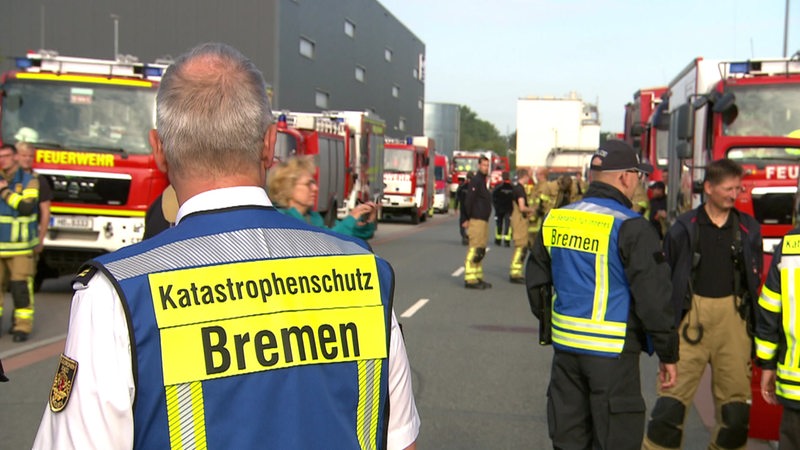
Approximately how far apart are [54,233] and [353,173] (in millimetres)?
11339

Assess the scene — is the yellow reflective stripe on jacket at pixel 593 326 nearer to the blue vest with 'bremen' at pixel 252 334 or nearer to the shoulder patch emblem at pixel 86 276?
the blue vest with 'bremen' at pixel 252 334

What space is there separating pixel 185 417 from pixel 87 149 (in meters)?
11.7

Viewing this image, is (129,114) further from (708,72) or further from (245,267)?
(245,267)

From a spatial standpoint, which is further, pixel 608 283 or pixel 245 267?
pixel 608 283

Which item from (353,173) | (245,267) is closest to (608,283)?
(245,267)

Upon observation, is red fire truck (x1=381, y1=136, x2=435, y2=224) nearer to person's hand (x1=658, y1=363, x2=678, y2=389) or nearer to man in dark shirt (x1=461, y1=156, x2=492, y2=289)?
man in dark shirt (x1=461, y1=156, x2=492, y2=289)

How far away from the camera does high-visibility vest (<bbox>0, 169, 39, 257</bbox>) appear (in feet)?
30.8

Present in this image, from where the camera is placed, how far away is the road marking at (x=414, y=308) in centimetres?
1178

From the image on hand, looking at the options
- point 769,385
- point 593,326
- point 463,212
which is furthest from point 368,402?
point 463,212

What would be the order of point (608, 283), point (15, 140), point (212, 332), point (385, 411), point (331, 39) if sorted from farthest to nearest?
point (331, 39), point (15, 140), point (608, 283), point (385, 411), point (212, 332)

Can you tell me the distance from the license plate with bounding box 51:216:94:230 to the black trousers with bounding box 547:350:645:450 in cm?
923

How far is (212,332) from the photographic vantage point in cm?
174

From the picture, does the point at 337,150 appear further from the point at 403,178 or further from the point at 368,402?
the point at 368,402

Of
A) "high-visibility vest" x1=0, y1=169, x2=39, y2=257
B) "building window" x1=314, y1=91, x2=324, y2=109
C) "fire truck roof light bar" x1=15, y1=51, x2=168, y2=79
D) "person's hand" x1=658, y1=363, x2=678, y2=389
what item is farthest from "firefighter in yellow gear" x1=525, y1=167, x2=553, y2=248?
"building window" x1=314, y1=91, x2=324, y2=109
